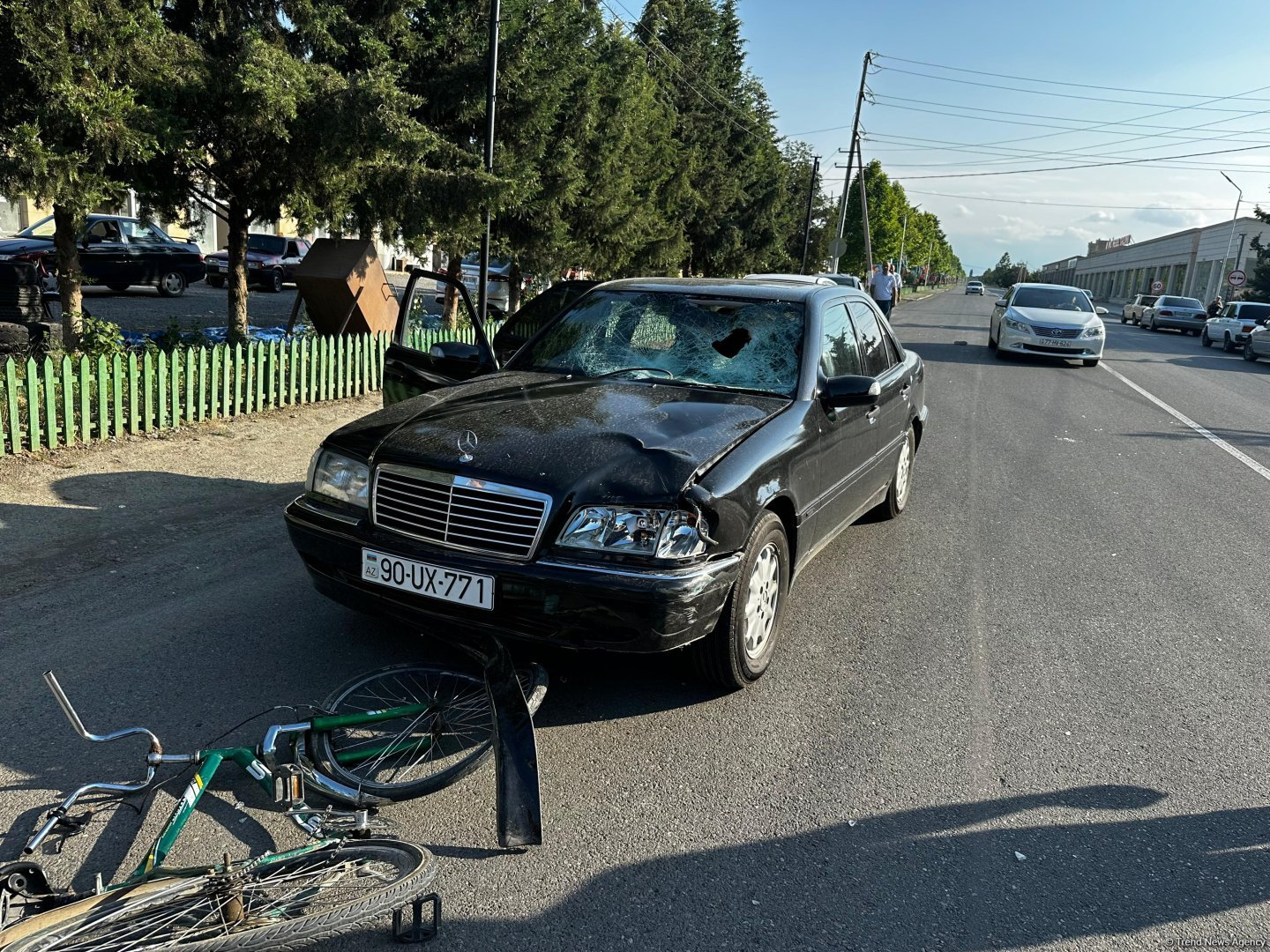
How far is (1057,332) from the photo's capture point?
18.7 metres

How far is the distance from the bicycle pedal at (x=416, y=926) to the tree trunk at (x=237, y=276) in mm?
10567

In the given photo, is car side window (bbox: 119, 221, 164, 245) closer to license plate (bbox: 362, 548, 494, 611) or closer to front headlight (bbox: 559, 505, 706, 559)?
license plate (bbox: 362, 548, 494, 611)

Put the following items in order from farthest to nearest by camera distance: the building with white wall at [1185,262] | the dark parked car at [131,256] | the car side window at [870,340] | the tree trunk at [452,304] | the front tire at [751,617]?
the building with white wall at [1185,262] < the dark parked car at [131,256] < the tree trunk at [452,304] < the car side window at [870,340] < the front tire at [751,617]

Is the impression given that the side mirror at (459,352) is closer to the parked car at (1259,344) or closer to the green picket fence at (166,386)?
A: the green picket fence at (166,386)

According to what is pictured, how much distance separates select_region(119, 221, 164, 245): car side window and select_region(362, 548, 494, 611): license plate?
21.3m

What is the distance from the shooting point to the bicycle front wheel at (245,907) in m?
2.19

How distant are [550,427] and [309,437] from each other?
226 inches

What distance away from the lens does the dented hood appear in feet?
11.4

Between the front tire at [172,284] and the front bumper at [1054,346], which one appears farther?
the front tire at [172,284]

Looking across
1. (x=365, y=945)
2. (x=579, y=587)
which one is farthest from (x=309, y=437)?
(x=365, y=945)

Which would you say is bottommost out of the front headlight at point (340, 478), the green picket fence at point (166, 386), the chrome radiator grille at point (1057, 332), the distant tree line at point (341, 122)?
the green picket fence at point (166, 386)

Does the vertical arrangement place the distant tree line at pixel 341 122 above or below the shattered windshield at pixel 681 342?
above

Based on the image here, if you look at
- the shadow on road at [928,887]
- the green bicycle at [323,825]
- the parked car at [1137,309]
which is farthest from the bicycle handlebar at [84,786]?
the parked car at [1137,309]

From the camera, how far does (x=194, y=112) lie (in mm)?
9500
